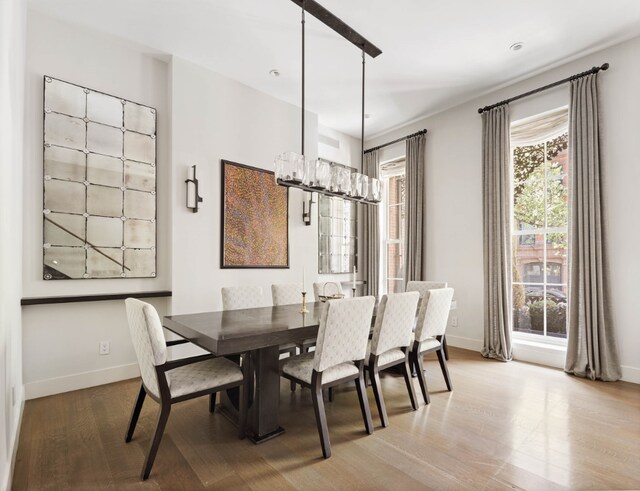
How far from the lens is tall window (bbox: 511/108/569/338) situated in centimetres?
381

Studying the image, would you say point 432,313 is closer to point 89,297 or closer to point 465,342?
point 465,342

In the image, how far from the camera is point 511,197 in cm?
411

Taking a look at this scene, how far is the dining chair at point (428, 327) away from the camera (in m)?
2.82

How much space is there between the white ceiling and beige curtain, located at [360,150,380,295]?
1.57 m

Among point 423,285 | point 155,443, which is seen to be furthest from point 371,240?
point 155,443

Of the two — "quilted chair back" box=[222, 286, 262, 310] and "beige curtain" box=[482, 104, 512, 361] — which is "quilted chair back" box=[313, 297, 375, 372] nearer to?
"quilted chair back" box=[222, 286, 262, 310]

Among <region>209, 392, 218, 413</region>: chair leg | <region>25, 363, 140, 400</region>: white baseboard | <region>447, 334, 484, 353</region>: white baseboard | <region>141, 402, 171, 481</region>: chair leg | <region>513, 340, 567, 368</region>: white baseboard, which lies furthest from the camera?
<region>447, 334, 484, 353</region>: white baseboard

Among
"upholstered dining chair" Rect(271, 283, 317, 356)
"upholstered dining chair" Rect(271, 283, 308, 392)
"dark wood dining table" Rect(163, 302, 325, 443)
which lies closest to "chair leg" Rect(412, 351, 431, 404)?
"dark wood dining table" Rect(163, 302, 325, 443)

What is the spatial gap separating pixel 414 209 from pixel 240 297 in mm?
2952

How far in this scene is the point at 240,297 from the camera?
3303 mm

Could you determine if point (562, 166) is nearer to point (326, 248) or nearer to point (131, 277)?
point (326, 248)

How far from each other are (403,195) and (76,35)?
440 cm

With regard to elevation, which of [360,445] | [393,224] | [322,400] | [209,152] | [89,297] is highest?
[209,152]

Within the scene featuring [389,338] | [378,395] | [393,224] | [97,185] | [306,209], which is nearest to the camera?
[378,395]
